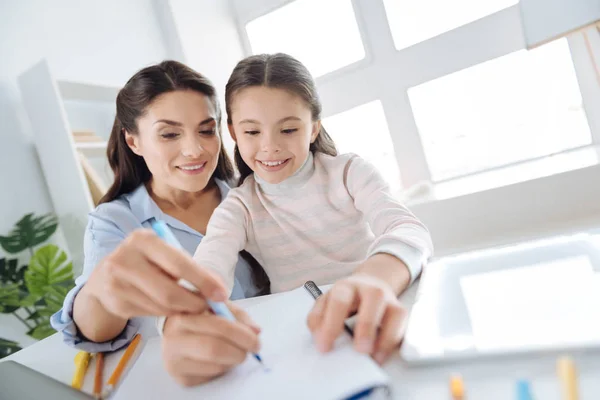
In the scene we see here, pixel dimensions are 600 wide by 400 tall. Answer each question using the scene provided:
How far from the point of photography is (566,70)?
185 cm

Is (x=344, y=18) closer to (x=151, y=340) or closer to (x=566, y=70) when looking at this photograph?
(x=566, y=70)

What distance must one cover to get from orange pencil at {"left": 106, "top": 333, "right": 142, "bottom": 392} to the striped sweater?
0.26 meters

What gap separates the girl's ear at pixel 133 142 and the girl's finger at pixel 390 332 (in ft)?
2.76

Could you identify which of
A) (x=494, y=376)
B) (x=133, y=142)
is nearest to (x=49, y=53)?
(x=133, y=142)

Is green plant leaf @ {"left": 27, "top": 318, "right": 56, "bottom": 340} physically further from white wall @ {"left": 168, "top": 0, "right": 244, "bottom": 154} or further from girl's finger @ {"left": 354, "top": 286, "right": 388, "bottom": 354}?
girl's finger @ {"left": 354, "top": 286, "right": 388, "bottom": 354}

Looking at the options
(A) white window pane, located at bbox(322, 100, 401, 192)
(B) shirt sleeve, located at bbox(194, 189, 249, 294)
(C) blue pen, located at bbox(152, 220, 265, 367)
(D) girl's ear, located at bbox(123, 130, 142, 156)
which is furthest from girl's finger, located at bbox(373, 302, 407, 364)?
(A) white window pane, located at bbox(322, 100, 401, 192)

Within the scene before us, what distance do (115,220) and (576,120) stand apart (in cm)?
188

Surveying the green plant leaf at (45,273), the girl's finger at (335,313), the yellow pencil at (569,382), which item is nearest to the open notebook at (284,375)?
the girl's finger at (335,313)

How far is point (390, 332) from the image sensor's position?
1.28 ft

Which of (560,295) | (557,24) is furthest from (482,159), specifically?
(560,295)

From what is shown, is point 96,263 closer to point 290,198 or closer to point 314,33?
point 290,198

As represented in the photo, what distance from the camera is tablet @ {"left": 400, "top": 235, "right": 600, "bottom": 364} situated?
0.33 m

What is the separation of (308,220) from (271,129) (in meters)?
0.20

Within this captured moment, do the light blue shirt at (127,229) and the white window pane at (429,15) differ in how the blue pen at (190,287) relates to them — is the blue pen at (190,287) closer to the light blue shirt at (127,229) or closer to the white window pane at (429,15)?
the light blue shirt at (127,229)
